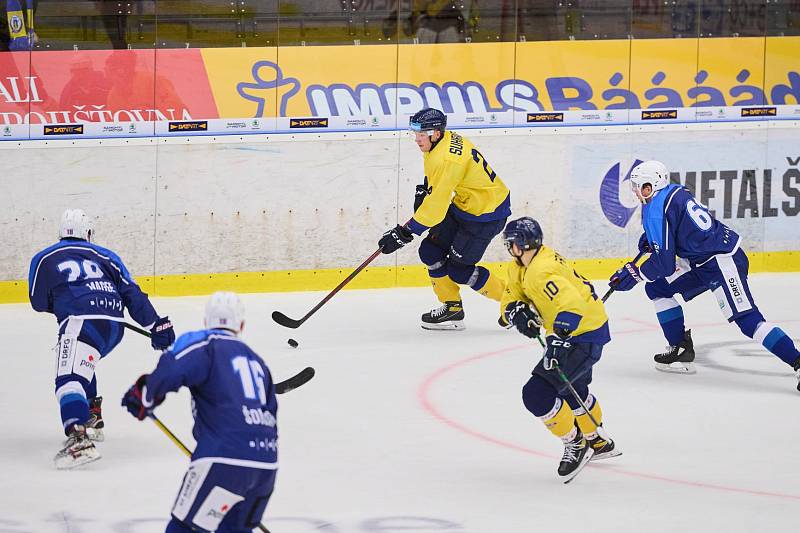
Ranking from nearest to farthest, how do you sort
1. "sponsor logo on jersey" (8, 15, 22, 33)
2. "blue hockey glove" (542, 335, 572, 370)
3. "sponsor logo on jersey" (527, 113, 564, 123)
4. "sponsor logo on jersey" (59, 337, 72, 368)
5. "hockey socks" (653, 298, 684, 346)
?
1. "blue hockey glove" (542, 335, 572, 370)
2. "sponsor logo on jersey" (59, 337, 72, 368)
3. "hockey socks" (653, 298, 684, 346)
4. "sponsor logo on jersey" (8, 15, 22, 33)
5. "sponsor logo on jersey" (527, 113, 564, 123)

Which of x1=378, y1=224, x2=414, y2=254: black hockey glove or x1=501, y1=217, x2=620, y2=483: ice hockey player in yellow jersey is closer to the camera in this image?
x1=501, y1=217, x2=620, y2=483: ice hockey player in yellow jersey

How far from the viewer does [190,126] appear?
9.42m

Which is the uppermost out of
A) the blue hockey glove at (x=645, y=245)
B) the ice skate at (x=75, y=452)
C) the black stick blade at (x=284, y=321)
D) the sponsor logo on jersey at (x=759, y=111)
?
the sponsor logo on jersey at (x=759, y=111)

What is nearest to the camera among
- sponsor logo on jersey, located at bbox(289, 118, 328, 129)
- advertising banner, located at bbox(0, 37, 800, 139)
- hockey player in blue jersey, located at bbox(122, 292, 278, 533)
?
hockey player in blue jersey, located at bbox(122, 292, 278, 533)

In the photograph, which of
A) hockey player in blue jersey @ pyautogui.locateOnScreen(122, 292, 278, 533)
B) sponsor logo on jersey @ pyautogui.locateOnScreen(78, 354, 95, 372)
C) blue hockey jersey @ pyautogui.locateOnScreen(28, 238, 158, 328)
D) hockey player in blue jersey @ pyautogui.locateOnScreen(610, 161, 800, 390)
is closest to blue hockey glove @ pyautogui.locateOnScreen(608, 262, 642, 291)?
hockey player in blue jersey @ pyautogui.locateOnScreen(610, 161, 800, 390)

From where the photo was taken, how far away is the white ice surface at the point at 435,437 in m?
5.27

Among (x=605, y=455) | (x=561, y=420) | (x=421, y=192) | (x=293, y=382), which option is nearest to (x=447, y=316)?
(x=421, y=192)

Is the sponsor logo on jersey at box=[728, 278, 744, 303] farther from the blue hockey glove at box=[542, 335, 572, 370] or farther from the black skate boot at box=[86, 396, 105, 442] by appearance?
the black skate boot at box=[86, 396, 105, 442]

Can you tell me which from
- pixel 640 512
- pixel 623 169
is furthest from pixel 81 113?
pixel 640 512

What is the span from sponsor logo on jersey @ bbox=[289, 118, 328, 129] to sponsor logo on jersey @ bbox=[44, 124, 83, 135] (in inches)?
54.4

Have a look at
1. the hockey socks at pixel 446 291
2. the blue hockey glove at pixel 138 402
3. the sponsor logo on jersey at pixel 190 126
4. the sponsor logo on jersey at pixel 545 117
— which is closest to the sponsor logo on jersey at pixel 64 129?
the sponsor logo on jersey at pixel 190 126

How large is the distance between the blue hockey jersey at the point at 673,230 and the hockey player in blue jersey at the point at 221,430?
11.5 feet

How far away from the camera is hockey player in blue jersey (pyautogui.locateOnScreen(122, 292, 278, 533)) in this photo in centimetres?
405

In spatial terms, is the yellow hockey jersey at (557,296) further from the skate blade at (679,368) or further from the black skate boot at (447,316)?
the black skate boot at (447,316)
